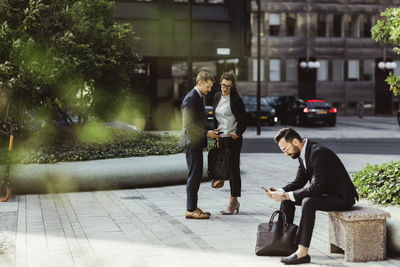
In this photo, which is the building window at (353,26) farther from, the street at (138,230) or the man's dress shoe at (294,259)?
the man's dress shoe at (294,259)

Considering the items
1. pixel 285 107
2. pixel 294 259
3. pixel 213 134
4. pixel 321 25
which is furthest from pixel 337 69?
pixel 294 259

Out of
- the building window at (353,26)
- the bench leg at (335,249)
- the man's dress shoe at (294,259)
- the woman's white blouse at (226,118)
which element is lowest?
the bench leg at (335,249)

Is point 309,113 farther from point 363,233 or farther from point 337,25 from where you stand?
point 363,233

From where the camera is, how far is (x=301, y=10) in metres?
55.1

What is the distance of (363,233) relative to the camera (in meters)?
5.91

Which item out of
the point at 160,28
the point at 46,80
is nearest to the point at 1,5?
the point at 46,80

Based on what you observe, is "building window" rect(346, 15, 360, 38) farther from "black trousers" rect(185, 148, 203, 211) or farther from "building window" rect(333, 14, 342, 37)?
"black trousers" rect(185, 148, 203, 211)

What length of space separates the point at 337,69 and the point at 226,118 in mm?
49148

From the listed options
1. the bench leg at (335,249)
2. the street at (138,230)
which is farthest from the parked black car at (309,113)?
the bench leg at (335,249)

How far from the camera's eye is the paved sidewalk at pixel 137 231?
6.21m

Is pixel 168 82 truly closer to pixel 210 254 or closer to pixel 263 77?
pixel 263 77

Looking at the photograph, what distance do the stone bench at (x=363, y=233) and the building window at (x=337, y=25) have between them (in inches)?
2043

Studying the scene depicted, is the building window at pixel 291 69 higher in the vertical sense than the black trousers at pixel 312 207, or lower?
higher

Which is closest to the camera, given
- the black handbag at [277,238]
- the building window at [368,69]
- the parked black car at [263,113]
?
the black handbag at [277,238]
